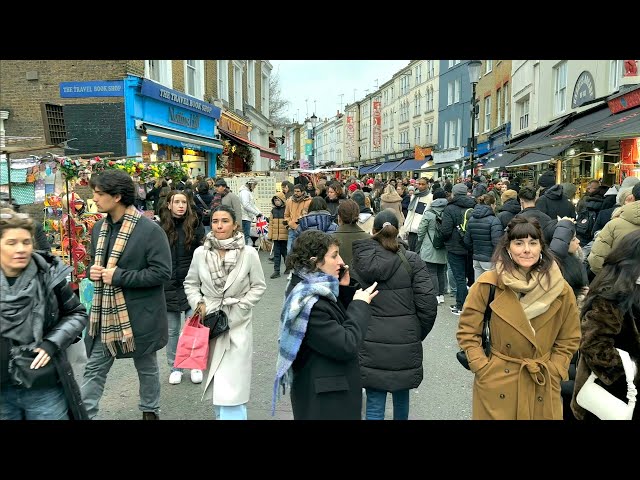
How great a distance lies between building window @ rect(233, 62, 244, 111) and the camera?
27.1 metres

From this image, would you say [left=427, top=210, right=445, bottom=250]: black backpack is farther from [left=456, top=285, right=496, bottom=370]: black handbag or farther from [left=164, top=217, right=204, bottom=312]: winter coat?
[left=456, top=285, right=496, bottom=370]: black handbag

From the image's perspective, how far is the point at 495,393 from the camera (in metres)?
3.10

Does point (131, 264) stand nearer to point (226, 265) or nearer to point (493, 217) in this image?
point (226, 265)

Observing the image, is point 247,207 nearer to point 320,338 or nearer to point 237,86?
point 320,338

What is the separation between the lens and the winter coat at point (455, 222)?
8148 mm

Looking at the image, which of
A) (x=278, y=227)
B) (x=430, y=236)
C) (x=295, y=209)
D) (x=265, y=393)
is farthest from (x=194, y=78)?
(x=265, y=393)

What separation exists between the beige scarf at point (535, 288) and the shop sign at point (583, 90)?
13.7m

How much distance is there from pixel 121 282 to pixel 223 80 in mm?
21868

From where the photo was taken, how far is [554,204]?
7898 millimetres

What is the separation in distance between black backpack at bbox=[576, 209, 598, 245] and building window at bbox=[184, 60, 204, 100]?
586 inches

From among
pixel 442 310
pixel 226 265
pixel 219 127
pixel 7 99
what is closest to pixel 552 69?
pixel 219 127

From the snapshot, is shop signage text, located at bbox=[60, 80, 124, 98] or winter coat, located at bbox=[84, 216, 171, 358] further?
shop signage text, located at bbox=[60, 80, 124, 98]

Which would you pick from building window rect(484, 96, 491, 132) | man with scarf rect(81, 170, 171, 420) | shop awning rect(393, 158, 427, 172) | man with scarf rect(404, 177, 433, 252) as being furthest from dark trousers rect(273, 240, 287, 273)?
shop awning rect(393, 158, 427, 172)
